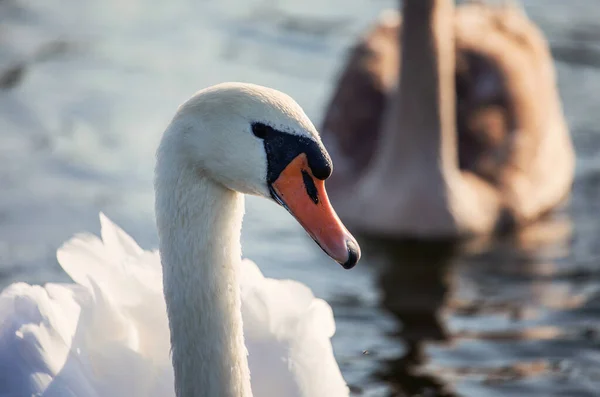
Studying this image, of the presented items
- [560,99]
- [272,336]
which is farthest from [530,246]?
[272,336]

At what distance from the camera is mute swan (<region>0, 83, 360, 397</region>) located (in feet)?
13.1

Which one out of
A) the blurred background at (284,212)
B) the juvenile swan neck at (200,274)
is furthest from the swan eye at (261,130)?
the blurred background at (284,212)

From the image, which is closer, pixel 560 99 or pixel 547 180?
pixel 547 180

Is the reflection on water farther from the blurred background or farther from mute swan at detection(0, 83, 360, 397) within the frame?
mute swan at detection(0, 83, 360, 397)

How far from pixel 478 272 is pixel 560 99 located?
10.3ft

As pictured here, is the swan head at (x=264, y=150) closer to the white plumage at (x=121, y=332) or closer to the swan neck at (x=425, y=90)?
the white plumage at (x=121, y=332)

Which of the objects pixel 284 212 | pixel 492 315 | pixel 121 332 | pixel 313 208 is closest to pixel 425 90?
pixel 284 212

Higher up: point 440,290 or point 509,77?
point 509,77

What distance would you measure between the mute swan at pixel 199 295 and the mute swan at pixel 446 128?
3.22 m

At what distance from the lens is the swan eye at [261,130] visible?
3.96 meters

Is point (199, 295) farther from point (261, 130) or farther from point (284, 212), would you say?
point (284, 212)

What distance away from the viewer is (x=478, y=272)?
7.77 meters

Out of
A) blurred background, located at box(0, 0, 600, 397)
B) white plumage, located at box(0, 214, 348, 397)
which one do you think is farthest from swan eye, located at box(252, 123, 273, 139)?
blurred background, located at box(0, 0, 600, 397)

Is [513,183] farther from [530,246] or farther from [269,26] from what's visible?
[269,26]
